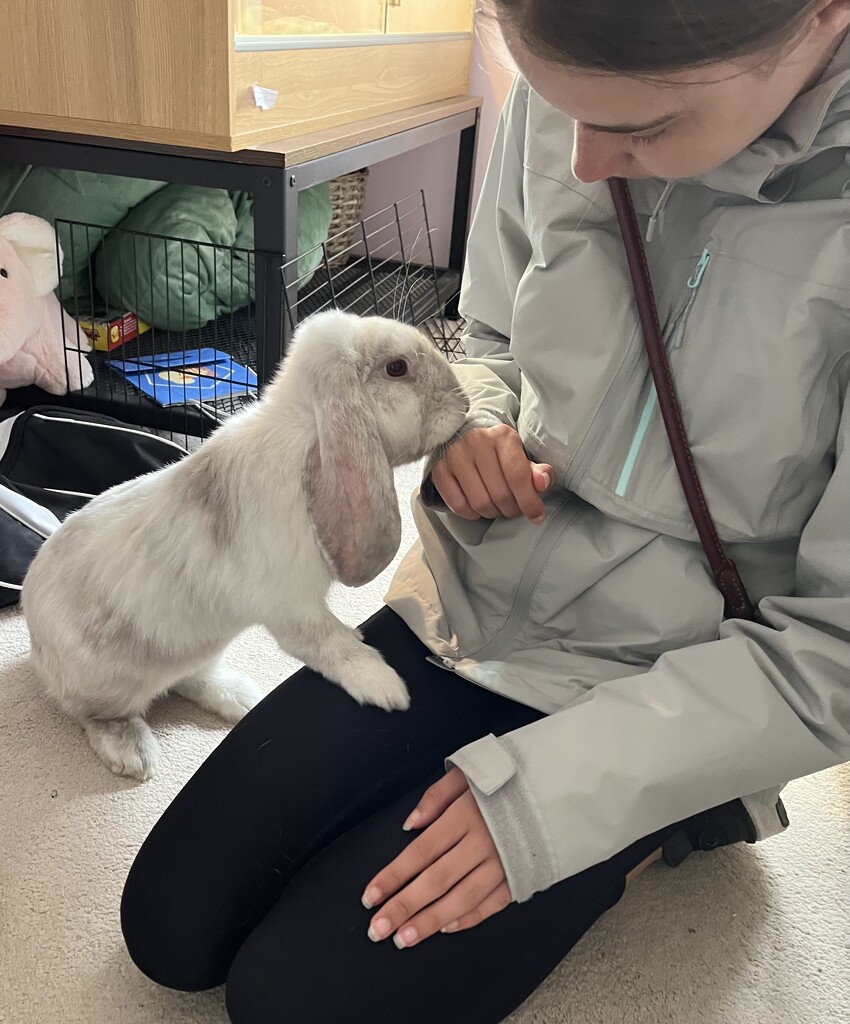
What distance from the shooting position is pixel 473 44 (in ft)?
9.06

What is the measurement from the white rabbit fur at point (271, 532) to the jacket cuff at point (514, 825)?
207mm

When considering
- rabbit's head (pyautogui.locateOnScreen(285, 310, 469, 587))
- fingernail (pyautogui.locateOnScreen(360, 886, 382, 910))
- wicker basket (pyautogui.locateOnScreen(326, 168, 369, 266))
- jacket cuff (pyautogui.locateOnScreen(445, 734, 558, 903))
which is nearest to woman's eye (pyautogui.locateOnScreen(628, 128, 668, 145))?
rabbit's head (pyautogui.locateOnScreen(285, 310, 469, 587))

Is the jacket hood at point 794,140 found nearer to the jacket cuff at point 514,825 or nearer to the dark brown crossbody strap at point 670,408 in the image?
the dark brown crossbody strap at point 670,408

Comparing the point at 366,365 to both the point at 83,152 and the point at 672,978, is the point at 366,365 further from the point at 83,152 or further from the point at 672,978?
the point at 83,152

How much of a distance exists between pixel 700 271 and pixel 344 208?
202cm

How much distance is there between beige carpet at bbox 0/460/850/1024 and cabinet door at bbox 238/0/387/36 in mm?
1166

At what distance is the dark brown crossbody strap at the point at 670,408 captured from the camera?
86 centimetres

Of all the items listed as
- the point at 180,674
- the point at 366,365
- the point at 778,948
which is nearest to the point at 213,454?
the point at 366,365

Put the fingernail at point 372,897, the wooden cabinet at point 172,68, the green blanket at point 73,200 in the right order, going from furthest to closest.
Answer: the green blanket at point 73,200
the wooden cabinet at point 172,68
the fingernail at point 372,897

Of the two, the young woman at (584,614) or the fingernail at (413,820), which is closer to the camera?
the young woman at (584,614)

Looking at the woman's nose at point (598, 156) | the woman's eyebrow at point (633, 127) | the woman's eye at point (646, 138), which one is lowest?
the woman's nose at point (598, 156)

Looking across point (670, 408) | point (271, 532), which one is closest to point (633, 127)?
point (670, 408)

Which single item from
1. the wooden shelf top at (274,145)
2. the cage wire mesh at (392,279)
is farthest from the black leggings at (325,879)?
the cage wire mesh at (392,279)

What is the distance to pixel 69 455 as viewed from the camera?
1.75 m
